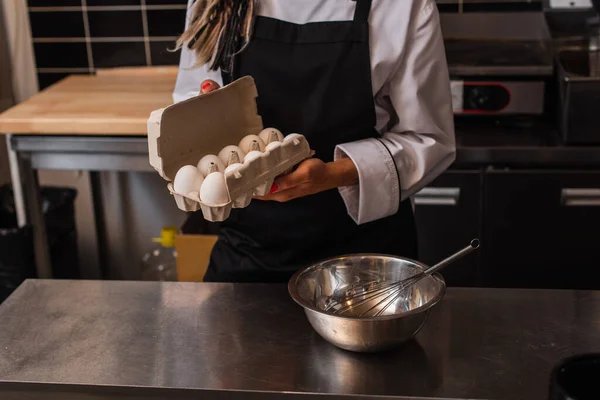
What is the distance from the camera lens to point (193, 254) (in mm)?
2469

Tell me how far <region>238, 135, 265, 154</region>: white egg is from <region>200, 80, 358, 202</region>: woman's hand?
0.20 ft

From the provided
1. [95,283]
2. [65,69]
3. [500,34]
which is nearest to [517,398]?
[95,283]

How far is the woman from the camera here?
1495 millimetres

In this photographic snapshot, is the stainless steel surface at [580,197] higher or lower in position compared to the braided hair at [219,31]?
lower

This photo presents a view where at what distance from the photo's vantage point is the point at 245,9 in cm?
156

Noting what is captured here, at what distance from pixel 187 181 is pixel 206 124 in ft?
0.56

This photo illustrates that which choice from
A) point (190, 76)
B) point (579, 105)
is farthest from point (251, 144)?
point (579, 105)

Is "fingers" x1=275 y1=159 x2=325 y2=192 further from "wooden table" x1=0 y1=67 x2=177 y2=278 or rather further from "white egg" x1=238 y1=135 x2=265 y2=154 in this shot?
"wooden table" x1=0 y1=67 x2=177 y2=278

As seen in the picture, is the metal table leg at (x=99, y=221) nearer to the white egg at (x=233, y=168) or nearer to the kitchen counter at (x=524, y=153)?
the kitchen counter at (x=524, y=153)

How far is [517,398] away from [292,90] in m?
0.72

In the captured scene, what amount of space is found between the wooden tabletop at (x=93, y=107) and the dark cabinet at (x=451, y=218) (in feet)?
2.76

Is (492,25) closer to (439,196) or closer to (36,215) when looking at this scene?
(439,196)

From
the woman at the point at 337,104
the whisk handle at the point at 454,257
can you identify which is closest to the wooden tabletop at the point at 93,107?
the woman at the point at 337,104

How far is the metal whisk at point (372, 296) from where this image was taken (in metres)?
1.32
